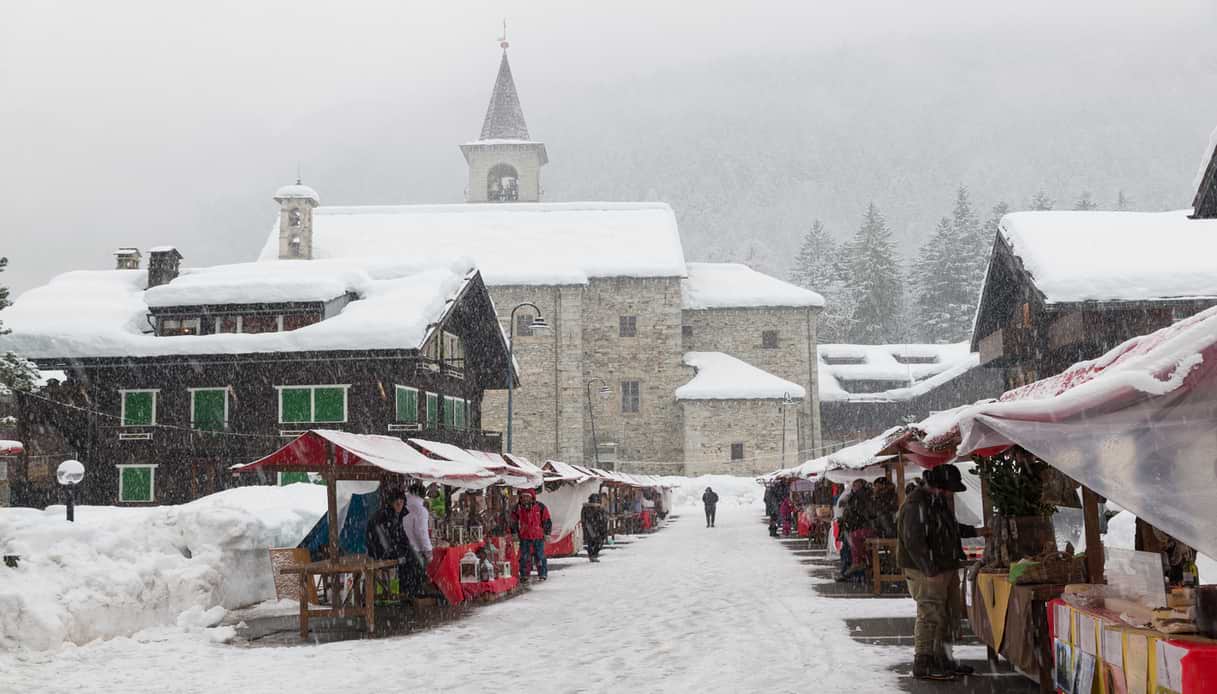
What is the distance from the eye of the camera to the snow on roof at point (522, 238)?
6316cm

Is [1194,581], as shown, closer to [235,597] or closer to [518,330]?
[235,597]

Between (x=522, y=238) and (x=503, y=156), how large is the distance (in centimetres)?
973

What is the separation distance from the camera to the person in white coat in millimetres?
15070

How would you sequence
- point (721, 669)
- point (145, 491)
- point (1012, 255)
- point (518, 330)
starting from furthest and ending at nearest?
point (518, 330), point (145, 491), point (1012, 255), point (721, 669)

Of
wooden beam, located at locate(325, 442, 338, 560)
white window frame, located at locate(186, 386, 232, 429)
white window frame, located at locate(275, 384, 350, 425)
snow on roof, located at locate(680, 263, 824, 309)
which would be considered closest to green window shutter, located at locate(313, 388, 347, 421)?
white window frame, located at locate(275, 384, 350, 425)

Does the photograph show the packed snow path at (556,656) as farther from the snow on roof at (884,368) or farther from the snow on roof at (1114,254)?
the snow on roof at (884,368)

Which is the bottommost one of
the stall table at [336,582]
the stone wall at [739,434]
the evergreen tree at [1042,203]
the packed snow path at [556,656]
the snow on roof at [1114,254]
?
the packed snow path at [556,656]

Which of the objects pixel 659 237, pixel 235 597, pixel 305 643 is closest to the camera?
pixel 305 643

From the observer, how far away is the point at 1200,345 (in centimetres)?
578

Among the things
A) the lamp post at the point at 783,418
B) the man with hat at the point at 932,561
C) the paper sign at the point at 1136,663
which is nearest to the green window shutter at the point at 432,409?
the lamp post at the point at 783,418

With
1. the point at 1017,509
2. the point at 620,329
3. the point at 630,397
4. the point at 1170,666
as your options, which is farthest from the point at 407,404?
the point at 620,329

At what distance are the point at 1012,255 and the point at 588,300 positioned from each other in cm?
3772

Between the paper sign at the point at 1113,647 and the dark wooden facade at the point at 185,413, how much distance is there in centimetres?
2615

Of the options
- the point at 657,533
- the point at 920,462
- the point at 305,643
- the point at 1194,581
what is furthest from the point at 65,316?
the point at 1194,581
